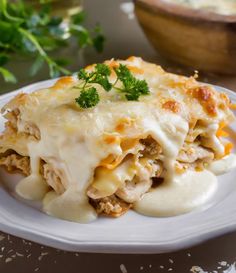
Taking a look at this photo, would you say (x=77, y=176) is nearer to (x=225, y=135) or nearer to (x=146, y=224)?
(x=146, y=224)

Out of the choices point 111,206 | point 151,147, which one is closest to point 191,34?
point 151,147

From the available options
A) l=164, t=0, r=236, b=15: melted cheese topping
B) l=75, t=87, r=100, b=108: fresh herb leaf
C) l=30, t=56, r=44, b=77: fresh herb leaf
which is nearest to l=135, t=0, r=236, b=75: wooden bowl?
l=164, t=0, r=236, b=15: melted cheese topping

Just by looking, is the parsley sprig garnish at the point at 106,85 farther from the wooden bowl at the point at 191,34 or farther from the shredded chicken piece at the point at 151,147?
the wooden bowl at the point at 191,34

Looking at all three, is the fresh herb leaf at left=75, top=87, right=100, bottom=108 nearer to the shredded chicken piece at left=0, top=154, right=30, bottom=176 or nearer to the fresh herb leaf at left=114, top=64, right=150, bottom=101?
the fresh herb leaf at left=114, top=64, right=150, bottom=101

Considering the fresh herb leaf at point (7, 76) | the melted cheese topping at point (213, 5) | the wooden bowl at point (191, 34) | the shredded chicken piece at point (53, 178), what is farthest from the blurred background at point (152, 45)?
the shredded chicken piece at point (53, 178)

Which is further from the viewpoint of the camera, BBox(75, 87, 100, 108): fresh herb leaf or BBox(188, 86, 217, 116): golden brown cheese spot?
BBox(188, 86, 217, 116): golden brown cheese spot

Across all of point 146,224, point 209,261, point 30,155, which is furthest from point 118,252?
point 30,155
